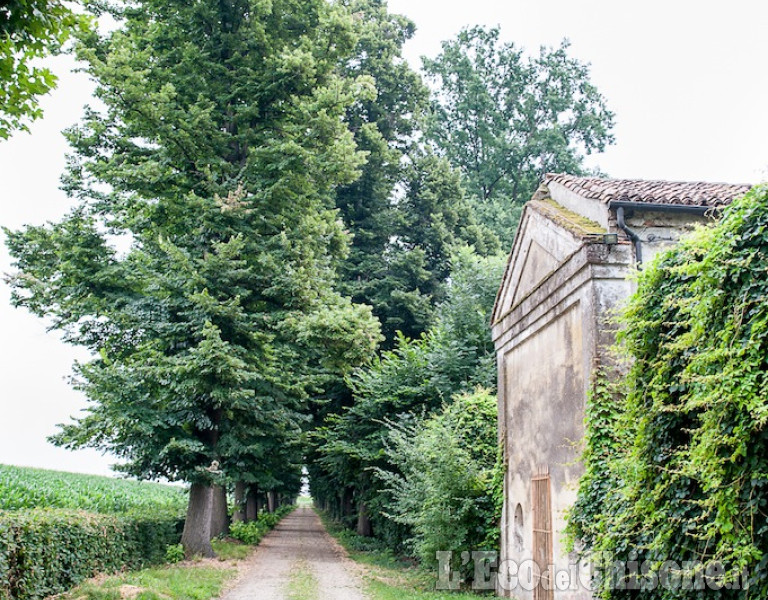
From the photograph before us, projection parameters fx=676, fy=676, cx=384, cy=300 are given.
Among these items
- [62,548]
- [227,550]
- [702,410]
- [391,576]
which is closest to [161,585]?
[62,548]

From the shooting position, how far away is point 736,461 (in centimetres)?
560

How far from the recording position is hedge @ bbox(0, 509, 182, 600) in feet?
33.1

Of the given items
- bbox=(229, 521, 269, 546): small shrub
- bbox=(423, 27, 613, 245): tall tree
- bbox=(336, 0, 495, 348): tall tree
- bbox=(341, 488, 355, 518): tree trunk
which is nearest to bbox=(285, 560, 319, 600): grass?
bbox=(229, 521, 269, 546): small shrub

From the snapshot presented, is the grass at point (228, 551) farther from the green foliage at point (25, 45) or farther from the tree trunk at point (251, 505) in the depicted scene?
the green foliage at point (25, 45)

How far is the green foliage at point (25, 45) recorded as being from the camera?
21.4 feet

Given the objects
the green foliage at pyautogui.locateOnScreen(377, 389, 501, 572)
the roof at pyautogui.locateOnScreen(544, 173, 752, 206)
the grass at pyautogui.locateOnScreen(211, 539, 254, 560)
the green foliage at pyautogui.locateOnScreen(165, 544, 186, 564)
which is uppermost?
the roof at pyautogui.locateOnScreen(544, 173, 752, 206)

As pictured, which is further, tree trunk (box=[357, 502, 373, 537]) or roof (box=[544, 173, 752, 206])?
tree trunk (box=[357, 502, 373, 537])

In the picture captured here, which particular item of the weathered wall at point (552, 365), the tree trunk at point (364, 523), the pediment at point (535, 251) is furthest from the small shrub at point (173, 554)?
the tree trunk at point (364, 523)

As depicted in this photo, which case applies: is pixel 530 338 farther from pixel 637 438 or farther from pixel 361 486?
pixel 361 486

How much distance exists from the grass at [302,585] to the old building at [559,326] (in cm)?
412

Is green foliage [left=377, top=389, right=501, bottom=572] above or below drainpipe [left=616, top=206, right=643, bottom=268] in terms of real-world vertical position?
below

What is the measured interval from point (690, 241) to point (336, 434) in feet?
61.0

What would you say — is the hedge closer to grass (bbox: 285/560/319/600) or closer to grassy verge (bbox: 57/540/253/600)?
grassy verge (bbox: 57/540/253/600)

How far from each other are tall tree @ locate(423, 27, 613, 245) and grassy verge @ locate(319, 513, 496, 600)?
82.5ft
